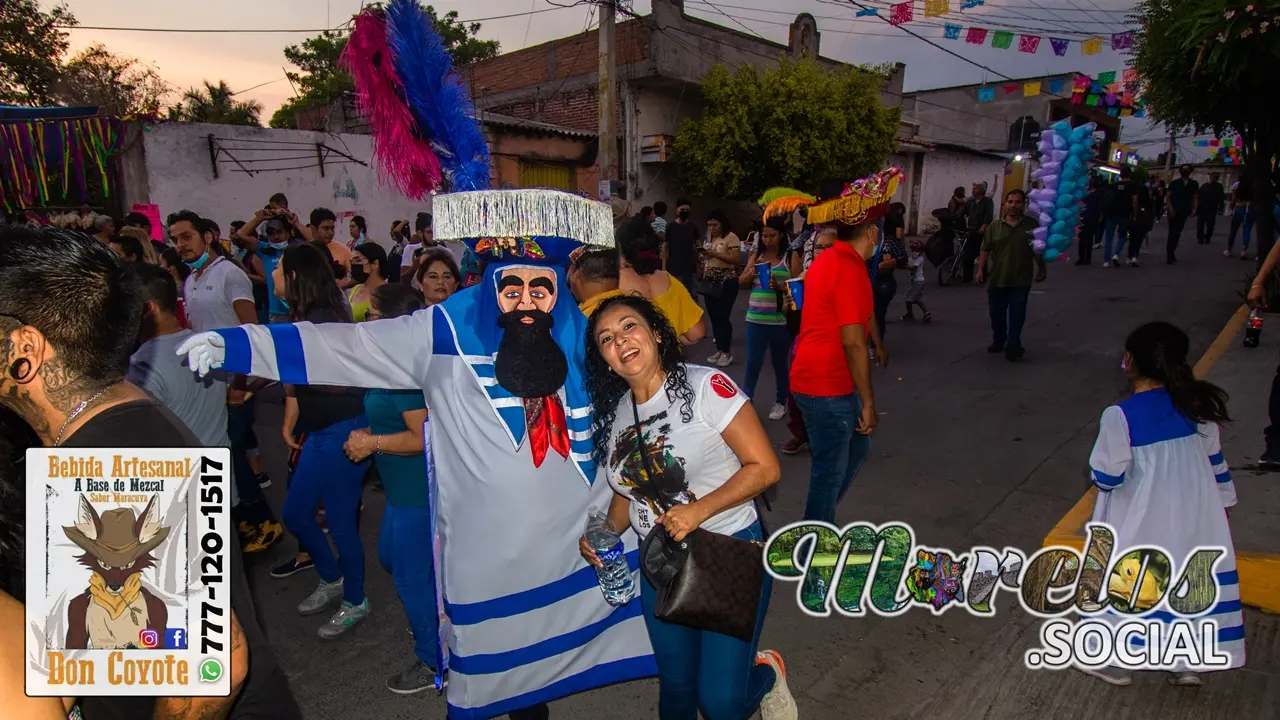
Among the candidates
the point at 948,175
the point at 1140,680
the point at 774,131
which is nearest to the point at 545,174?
the point at 774,131

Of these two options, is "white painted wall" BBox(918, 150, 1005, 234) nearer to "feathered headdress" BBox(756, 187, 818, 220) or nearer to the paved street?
→ the paved street

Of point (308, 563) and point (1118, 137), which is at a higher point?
point (1118, 137)

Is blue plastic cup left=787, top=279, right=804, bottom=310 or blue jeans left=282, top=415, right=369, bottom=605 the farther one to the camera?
blue plastic cup left=787, top=279, right=804, bottom=310

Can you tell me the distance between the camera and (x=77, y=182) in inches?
452

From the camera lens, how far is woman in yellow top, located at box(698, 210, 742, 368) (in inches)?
305

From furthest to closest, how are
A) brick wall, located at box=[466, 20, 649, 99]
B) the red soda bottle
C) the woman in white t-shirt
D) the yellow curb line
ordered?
brick wall, located at box=[466, 20, 649, 99], the red soda bottle, the yellow curb line, the woman in white t-shirt

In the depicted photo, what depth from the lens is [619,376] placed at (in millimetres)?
2422

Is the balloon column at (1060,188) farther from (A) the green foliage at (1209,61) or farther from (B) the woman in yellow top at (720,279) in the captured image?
(B) the woman in yellow top at (720,279)

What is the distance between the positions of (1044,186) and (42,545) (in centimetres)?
937

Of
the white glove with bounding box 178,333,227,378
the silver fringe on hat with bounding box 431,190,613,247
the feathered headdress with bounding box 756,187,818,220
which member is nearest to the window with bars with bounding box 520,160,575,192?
the feathered headdress with bounding box 756,187,818,220

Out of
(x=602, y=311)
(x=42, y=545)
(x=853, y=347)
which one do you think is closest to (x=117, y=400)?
(x=42, y=545)

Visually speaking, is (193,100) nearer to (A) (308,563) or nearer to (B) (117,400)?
(A) (308,563)

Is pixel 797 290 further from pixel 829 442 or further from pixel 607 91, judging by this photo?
pixel 607 91

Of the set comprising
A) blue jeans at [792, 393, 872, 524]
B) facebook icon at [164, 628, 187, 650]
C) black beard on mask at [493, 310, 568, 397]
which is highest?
black beard on mask at [493, 310, 568, 397]
